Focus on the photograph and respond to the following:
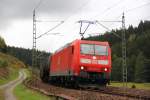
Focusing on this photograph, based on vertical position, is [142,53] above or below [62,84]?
above

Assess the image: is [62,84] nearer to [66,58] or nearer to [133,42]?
[66,58]

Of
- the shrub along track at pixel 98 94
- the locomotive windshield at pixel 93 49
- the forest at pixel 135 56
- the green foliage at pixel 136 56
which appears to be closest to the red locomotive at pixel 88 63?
the locomotive windshield at pixel 93 49

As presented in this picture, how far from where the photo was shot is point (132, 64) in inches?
4636

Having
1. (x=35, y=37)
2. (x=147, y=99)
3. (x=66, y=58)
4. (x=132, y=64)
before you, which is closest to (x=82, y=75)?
(x=66, y=58)

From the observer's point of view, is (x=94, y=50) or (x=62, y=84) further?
(x=62, y=84)

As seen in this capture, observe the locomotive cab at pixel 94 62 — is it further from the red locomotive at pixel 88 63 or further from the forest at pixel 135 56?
the forest at pixel 135 56

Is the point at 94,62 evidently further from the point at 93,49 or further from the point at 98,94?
the point at 98,94

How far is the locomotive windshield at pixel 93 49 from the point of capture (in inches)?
1302

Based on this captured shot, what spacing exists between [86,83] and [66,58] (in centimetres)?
406

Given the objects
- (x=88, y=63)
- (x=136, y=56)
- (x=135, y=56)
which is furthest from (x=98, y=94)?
(x=136, y=56)

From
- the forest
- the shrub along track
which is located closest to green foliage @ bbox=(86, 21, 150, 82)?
the forest

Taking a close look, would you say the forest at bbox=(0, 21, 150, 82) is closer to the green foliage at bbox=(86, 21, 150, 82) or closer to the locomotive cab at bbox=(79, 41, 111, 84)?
the green foliage at bbox=(86, 21, 150, 82)

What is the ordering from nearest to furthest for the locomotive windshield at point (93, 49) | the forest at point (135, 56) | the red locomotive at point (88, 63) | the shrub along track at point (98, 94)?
the shrub along track at point (98, 94) → the red locomotive at point (88, 63) → the locomotive windshield at point (93, 49) → the forest at point (135, 56)

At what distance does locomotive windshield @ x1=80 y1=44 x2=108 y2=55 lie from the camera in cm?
3306
